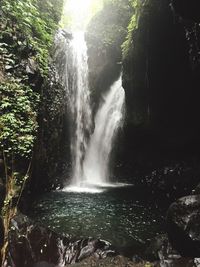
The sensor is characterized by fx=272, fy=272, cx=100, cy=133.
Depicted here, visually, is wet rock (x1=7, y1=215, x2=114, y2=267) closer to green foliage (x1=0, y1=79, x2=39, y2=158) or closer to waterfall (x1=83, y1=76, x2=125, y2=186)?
green foliage (x1=0, y1=79, x2=39, y2=158)

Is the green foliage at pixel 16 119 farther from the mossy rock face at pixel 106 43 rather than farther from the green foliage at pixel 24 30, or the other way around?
the mossy rock face at pixel 106 43

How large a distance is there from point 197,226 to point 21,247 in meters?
→ 3.30

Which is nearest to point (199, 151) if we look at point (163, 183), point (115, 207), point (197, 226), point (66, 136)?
point (163, 183)

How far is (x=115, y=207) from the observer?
8.21 m

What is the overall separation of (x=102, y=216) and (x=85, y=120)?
22.4 feet

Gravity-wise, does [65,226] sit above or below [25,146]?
below

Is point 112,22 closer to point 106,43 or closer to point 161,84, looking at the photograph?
point 106,43

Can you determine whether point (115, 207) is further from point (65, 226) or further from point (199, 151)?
point (199, 151)

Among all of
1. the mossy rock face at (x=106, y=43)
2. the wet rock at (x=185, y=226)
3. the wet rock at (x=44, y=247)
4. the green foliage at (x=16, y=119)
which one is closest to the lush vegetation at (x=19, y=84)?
the green foliage at (x=16, y=119)

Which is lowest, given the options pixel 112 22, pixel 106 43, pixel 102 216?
pixel 102 216

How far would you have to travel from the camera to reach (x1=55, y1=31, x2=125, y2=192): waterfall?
503 inches

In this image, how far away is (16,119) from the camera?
7527 millimetres

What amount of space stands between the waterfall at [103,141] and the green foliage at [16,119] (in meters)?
5.44

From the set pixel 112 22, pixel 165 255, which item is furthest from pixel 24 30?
pixel 165 255
